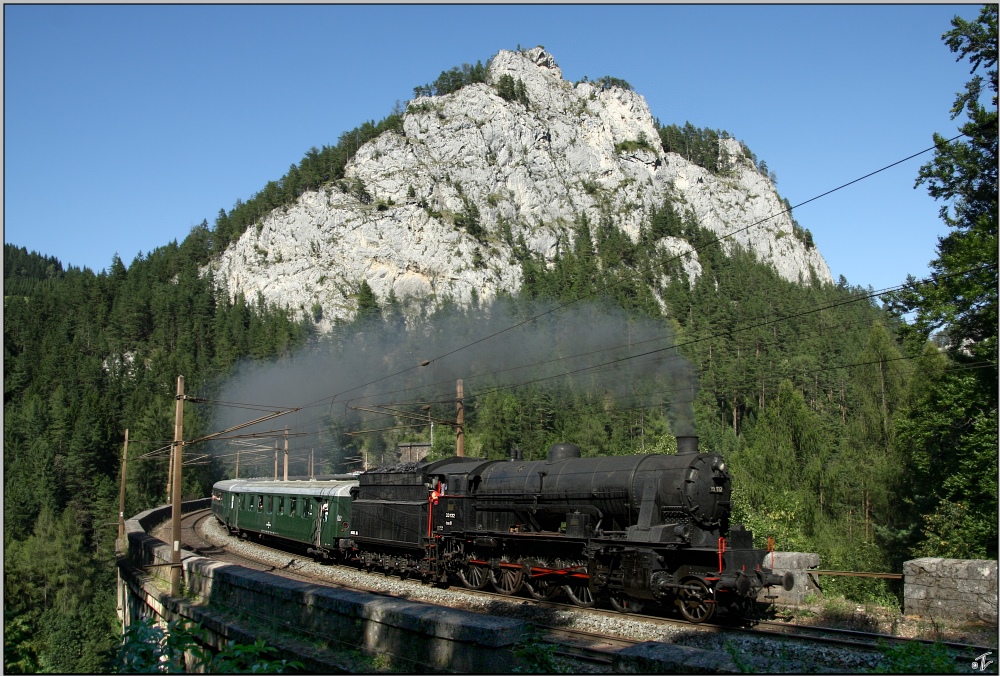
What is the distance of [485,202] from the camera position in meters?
161

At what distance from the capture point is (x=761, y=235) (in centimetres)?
17588

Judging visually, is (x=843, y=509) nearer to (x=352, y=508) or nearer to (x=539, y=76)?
(x=352, y=508)

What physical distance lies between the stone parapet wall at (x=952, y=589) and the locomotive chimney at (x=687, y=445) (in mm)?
4867

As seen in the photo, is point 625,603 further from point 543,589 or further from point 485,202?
point 485,202

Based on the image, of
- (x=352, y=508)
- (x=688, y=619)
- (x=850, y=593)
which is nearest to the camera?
(x=688, y=619)

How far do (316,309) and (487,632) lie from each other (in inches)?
5029

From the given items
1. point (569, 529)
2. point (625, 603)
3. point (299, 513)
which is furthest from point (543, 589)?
point (299, 513)

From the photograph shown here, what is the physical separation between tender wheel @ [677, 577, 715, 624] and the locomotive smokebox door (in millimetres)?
2689

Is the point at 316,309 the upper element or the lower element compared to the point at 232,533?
upper

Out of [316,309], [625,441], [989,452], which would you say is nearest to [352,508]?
[989,452]

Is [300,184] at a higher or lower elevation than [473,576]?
higher

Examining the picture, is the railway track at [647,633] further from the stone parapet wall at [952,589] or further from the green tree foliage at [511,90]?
the green tree foliage at [511,90]

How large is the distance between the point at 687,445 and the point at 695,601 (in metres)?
3.62

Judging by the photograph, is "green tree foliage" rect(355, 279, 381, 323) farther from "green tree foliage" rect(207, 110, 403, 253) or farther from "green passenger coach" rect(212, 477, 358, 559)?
"green passenger coach" rect(212, 477, 358, 559)
